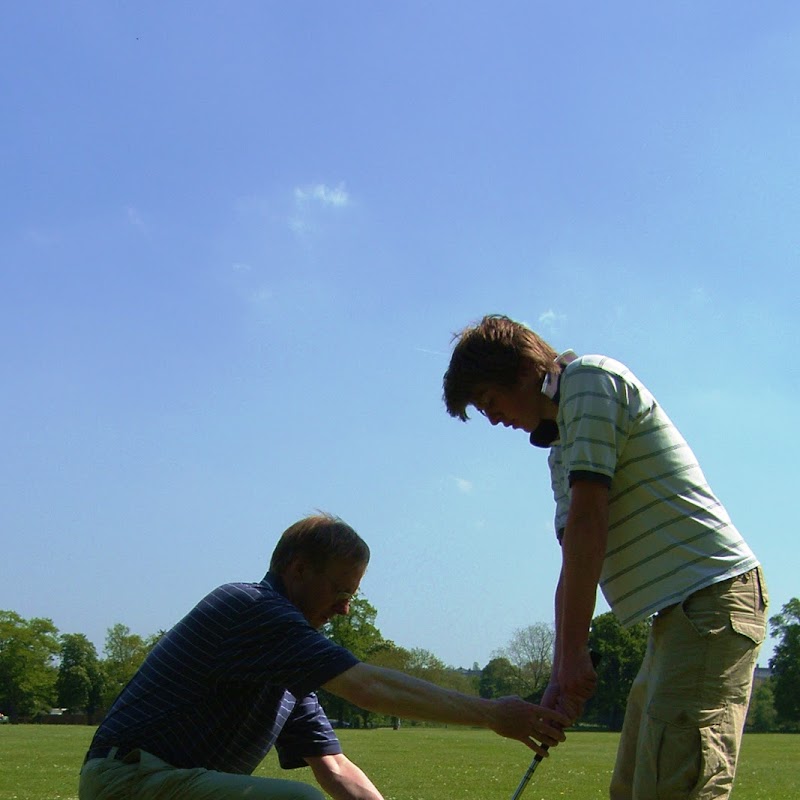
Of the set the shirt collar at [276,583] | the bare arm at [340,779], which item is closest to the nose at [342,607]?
the shirt collar at [276,583]

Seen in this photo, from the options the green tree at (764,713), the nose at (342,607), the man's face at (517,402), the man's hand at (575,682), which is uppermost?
the green tree at (764,713)

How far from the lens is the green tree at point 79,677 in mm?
109188

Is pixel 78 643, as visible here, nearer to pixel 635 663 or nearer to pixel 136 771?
pixel 635 663

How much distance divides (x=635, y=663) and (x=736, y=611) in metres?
86.3

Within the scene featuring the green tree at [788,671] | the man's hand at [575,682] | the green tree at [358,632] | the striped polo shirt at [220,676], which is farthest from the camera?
the green tree at [788,671]

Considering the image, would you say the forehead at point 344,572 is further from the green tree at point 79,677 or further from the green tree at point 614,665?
the green tree at point 79,677

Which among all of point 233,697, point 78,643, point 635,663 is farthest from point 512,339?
point 78,643

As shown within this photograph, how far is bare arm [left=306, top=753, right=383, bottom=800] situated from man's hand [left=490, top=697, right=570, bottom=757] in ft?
3.94

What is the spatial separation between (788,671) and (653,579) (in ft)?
330

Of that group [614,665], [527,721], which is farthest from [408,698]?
[614,665]

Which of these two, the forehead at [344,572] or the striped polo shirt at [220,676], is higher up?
the forehead at [344,572]

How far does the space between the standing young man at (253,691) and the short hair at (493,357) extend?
79 centimetres

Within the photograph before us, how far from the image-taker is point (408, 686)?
13.1ft

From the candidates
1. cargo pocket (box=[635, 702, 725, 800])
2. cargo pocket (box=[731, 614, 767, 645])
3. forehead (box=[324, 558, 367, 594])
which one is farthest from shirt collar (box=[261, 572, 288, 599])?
cargo pocket (box=[731, 614, 767, 645])
